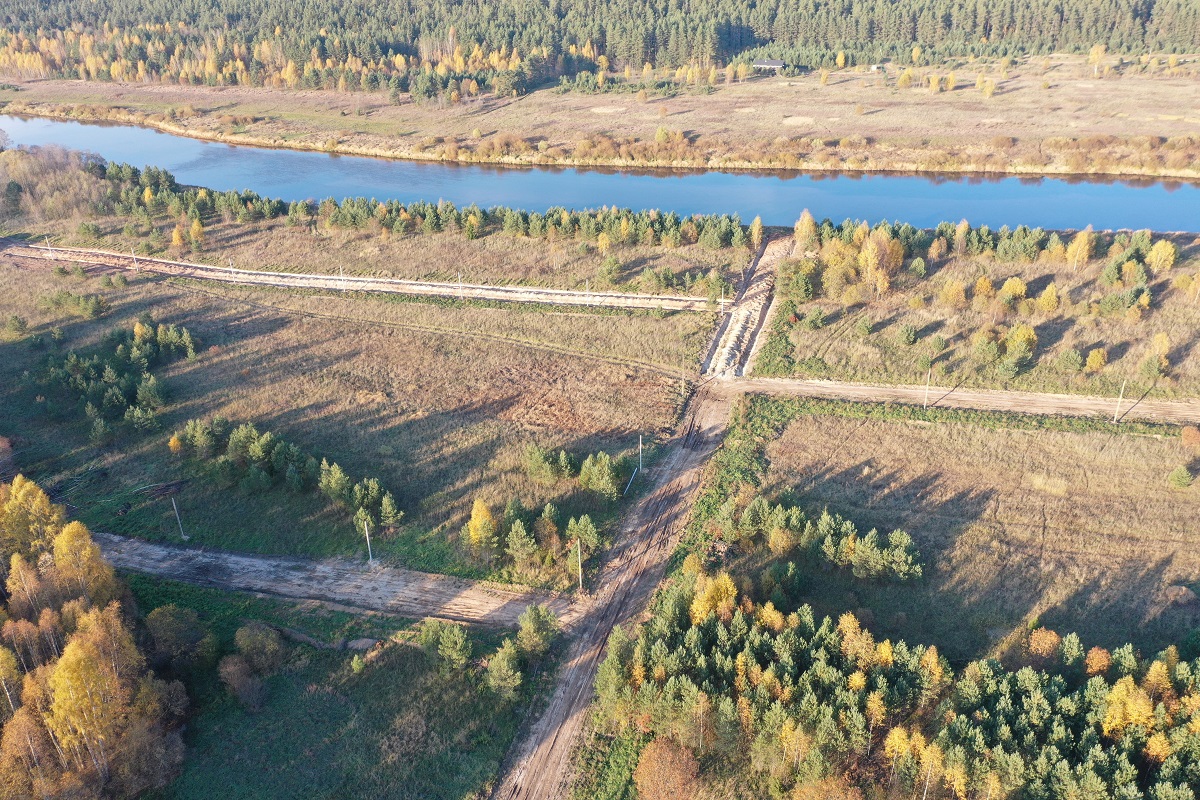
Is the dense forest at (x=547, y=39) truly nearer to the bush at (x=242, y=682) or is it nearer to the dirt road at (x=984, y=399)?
the dirt road at (x=984, y=399)

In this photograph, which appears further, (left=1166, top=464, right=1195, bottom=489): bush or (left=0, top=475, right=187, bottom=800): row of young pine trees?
(left=1166, top=464, right=1195, bottom=489): bush

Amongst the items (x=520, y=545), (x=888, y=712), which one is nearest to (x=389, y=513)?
(x=520, y=545)

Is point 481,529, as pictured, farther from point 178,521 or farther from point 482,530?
point 178,521

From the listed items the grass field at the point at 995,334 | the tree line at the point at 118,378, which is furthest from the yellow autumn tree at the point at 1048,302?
the tree line at the point at 118,378

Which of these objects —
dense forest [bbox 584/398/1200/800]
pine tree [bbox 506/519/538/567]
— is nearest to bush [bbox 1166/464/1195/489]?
dense forest [bbox 584/398/1200/800]

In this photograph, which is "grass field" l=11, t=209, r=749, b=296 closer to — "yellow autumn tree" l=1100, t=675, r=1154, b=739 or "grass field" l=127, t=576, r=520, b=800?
"grass field" l=127, t=576, r=520, b=800
